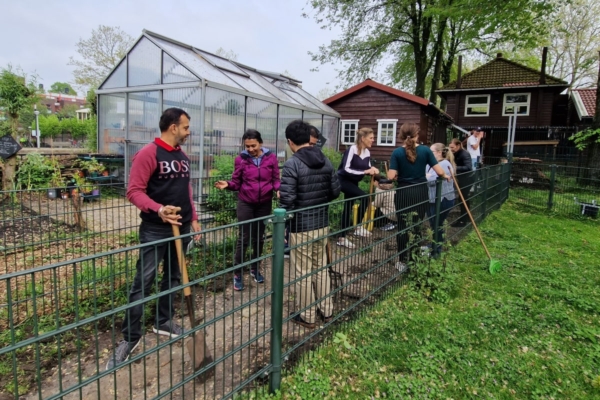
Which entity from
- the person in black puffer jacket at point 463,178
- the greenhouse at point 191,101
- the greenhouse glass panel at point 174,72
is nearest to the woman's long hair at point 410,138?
the person in black puffer jacket at point 463,178

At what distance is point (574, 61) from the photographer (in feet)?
99.4

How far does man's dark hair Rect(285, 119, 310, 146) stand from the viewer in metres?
3.16

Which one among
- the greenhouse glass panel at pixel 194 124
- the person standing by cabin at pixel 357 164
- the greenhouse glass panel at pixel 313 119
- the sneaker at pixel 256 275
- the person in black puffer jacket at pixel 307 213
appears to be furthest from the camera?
the greenhouse glass panel at pixel 313 119

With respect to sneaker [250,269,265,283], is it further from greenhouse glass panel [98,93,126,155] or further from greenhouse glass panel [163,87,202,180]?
greenhouse glass panel [98,93,126,155]

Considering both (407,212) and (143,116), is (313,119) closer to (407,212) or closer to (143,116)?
(143,116)

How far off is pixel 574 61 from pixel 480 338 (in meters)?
36.4

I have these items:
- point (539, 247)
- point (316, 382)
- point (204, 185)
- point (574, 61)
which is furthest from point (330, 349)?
point (574, 61)

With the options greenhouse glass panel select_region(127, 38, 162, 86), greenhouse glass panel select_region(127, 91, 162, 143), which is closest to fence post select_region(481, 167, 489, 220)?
greenhouse glass panel select_region(127, 91, 162, 143)

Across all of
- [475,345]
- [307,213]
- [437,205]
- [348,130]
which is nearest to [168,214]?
[307,213]

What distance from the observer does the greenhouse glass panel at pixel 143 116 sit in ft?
28.1

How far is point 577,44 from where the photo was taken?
2944 cm

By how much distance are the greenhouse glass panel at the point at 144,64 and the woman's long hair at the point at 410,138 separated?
6.16 metres

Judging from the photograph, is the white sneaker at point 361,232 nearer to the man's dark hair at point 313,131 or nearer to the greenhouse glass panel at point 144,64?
the man's dark hair at point 313,131

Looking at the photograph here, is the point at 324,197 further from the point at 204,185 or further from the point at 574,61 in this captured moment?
the point at 574,61
